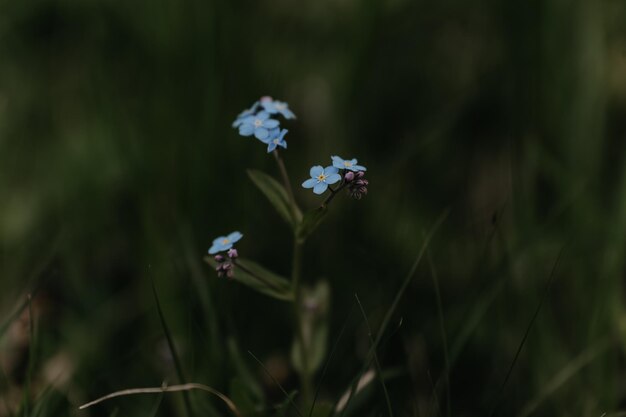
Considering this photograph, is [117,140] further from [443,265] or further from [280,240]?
[443,265]

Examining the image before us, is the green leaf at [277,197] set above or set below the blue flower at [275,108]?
below

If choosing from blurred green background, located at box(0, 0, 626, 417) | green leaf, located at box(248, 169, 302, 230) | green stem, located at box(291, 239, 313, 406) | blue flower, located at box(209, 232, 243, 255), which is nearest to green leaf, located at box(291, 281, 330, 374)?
green stem, located at box(291, 239, 313, 406)

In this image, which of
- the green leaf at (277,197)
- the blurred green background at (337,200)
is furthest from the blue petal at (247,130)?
the blurred green background at (337,200)

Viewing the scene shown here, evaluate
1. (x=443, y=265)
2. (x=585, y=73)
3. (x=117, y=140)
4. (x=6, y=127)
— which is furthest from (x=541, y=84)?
(x=6, y=127)

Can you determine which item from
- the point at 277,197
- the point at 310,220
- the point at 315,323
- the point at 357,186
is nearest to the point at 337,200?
the point at 315,323

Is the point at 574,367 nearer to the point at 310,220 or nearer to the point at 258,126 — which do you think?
the point at 310,220

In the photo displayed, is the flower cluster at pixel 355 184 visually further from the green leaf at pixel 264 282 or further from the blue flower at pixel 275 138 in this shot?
the green leaf at pixel 264 282

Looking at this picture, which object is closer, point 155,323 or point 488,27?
point 155,323
